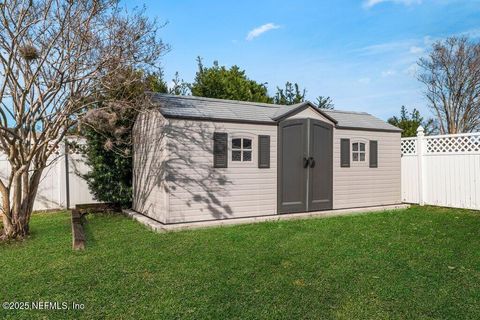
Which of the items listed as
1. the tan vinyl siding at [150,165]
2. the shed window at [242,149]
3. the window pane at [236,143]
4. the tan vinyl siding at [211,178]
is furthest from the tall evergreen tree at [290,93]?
the window pane at [236,143]

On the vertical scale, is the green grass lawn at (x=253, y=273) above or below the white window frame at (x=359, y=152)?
below

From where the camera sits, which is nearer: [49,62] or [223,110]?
[49,62]

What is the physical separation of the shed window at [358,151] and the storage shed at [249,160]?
27 mm

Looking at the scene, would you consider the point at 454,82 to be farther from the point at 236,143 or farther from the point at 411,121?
the point at 236,143

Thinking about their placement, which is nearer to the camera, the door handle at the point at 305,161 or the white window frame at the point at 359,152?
the door handle at the point at 305,161

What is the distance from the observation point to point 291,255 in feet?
15.4

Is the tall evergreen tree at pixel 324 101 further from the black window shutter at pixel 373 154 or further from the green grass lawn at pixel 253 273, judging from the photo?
the green grass lawn at pixel 253 273

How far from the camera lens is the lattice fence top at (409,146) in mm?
10141

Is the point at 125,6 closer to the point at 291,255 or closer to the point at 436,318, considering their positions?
the point at 291,255

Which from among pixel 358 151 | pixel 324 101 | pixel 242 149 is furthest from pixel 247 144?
pixel 324 101

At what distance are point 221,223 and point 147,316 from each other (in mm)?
3999

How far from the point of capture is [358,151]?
29.6 ft

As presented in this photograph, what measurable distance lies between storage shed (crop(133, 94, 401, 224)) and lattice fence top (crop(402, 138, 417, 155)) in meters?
1.27

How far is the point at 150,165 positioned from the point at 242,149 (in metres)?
2.07
